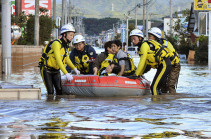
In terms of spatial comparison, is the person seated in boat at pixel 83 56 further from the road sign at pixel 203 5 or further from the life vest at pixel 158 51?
the road sign at pixel 203 5

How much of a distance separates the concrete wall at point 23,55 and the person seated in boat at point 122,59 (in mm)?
16109

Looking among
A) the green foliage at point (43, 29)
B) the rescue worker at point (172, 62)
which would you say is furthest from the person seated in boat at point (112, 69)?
the green foliage at point (43, 29)

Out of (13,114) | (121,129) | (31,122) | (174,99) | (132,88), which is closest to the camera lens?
(121,129)

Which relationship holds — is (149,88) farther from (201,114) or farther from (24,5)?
(24,5)

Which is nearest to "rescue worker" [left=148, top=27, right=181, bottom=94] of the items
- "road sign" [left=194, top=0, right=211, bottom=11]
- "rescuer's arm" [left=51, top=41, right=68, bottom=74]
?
"rescuer's arm" [left=51, top=41, right=68, bottom=74]

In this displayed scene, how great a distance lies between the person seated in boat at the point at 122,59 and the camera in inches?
575

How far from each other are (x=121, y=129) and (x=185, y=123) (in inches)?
50.9

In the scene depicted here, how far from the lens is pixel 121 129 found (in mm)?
7828

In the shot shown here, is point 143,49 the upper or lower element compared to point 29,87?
upper

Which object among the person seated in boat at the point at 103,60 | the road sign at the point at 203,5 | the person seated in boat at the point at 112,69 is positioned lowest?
the person seated in boat at the point at 112,69

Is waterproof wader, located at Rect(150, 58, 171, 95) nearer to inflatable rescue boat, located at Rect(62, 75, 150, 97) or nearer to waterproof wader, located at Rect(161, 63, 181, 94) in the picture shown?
inflatable rescue boat, located at Rect(62, 75, 150, 97)

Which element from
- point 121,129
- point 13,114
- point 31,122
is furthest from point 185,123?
point 13,114

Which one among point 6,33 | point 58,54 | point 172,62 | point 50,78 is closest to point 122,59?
point 172,62

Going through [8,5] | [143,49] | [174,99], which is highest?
[8,5]
